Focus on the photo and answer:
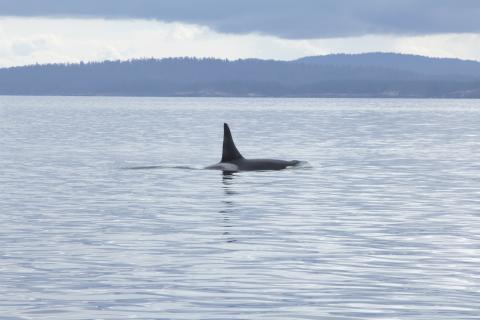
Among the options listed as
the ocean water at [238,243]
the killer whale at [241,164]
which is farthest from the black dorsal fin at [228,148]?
the ocean water at [238,243]

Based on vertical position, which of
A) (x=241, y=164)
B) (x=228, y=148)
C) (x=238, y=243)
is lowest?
(x=241, y=164)

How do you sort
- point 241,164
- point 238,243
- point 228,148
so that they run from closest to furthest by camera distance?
point 238,243 → point 228,148 → point 241,164

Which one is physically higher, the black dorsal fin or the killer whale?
the black dorsal fin

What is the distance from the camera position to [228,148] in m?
42.5

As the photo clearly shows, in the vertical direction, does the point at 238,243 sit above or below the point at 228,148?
below

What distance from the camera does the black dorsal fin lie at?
1631 inches

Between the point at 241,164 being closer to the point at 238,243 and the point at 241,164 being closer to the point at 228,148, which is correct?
the point at 228,148

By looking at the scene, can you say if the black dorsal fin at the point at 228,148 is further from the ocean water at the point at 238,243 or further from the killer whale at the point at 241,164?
the ocean water at the point at 238,243

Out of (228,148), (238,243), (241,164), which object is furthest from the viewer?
(241,164)

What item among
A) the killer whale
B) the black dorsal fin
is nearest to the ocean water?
the killer whale

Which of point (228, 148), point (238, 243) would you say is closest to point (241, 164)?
point (228, 148)

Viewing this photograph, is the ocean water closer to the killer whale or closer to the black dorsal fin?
the killer whale

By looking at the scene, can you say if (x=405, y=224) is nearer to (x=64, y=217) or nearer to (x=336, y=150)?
(x=64, y=217)

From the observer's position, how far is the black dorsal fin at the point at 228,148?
136 ft
